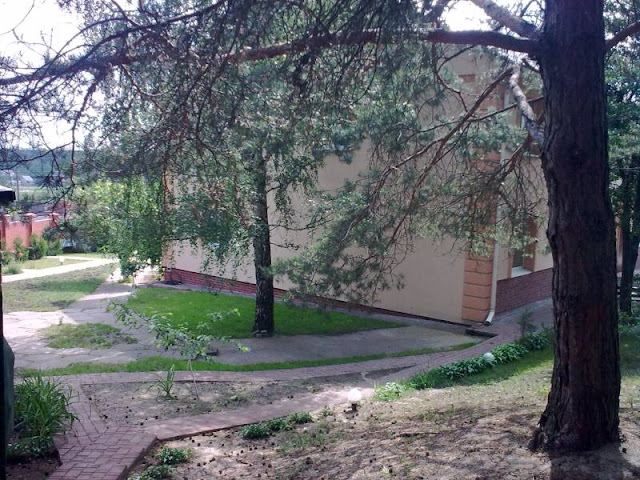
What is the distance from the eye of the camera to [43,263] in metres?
28.5

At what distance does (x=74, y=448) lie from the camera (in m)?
5.87

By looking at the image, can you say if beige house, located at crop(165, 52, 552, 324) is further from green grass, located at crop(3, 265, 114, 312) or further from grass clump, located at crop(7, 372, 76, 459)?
grass clump, located at crop(7, 372, 76, 459)

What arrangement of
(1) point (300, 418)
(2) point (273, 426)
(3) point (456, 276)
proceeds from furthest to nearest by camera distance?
1. (3) point (456, 276)
2. (1) point (300, 418)
3. (2) point (273, 426)

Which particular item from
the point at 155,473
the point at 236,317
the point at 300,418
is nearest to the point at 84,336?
the point at 236,317

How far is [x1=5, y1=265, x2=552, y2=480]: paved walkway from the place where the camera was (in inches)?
224

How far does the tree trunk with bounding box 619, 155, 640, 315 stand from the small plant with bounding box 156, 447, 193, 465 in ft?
33.7

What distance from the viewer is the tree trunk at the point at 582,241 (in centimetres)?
445

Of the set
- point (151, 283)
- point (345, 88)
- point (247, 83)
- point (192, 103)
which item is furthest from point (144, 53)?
point (151, 283)

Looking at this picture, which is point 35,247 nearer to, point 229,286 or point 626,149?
point 229,286

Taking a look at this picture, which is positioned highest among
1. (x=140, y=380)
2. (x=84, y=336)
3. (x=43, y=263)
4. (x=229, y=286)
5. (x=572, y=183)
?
(x=572, y=183)

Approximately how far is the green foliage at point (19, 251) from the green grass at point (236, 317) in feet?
40.6

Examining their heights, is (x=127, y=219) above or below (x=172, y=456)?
above

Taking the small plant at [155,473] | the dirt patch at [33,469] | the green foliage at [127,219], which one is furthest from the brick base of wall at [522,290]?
the dirt patch at [33,469]

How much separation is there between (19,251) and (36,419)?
82.3 feet
